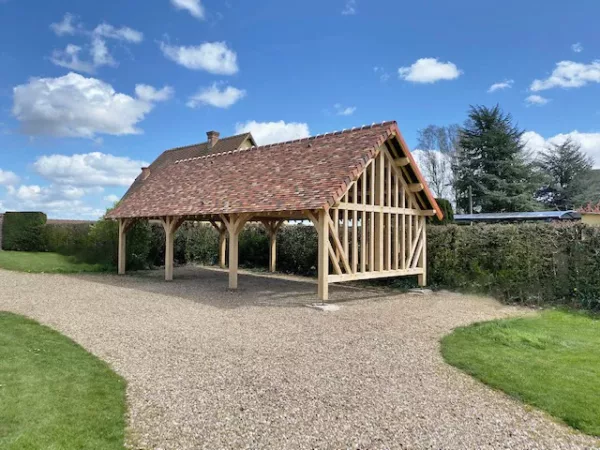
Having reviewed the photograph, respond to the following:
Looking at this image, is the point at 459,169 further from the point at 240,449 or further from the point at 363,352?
the point at 240,449

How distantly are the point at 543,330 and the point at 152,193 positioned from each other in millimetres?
13917

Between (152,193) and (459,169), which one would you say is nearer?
(152,193)

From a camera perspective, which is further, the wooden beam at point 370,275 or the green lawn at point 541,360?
the wooden beam at point 370,275

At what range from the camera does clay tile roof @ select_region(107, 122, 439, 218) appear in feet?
35.4

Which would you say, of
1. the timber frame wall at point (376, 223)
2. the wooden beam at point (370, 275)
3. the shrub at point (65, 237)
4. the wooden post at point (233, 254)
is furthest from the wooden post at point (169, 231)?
the shrub at point (65, 237)

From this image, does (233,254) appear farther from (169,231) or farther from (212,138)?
(212,138)

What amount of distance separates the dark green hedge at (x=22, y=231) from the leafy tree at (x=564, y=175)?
34485mm

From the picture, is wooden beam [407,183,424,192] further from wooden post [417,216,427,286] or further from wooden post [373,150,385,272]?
wooden post [373,150,385,272]

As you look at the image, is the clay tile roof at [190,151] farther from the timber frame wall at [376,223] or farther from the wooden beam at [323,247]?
the wooden beam at [323,247]

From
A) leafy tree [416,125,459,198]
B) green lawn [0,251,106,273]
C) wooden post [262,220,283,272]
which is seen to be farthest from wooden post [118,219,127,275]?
leafy tree [416,125,459,198]

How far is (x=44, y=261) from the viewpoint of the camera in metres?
18.8

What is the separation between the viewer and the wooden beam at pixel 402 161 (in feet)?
40.8

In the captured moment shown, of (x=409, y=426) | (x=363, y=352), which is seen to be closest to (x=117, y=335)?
(x=363, y=352)

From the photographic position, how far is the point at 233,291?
12547mm
